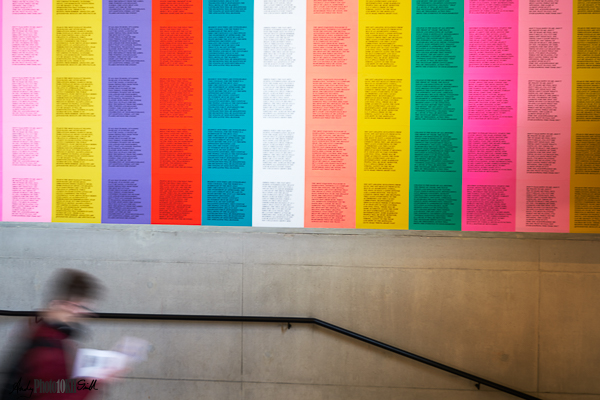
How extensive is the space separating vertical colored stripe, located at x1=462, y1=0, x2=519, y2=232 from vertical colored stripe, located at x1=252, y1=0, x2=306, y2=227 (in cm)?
142

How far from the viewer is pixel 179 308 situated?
9.89ft

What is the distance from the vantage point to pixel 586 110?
113 inches

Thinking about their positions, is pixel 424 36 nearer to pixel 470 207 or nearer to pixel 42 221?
pixel 470 207

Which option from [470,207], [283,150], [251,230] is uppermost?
[283,150]

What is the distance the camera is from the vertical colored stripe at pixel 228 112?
295 centimetres

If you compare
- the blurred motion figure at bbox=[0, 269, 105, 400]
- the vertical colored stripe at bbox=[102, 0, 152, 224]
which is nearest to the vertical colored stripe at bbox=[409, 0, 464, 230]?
the vertical colored stripe at bbox=[102, 0, 152, 224]

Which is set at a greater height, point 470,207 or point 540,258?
point 470,207

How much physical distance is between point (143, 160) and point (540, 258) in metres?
3.53

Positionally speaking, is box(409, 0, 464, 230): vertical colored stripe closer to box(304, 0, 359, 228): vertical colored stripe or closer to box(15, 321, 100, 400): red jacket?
box(304, 0, 359, 228): vertical colored stripe

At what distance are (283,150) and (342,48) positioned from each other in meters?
1.00

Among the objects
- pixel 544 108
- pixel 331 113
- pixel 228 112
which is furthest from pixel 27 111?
pixel 544 108

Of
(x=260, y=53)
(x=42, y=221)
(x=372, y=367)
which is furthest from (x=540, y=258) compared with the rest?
(x=42, y=221)

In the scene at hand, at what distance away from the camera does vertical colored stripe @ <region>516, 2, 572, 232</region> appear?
286 cm

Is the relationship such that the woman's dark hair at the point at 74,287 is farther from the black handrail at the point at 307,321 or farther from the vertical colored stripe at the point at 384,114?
the vertical colored stripe at the point at 384,114
